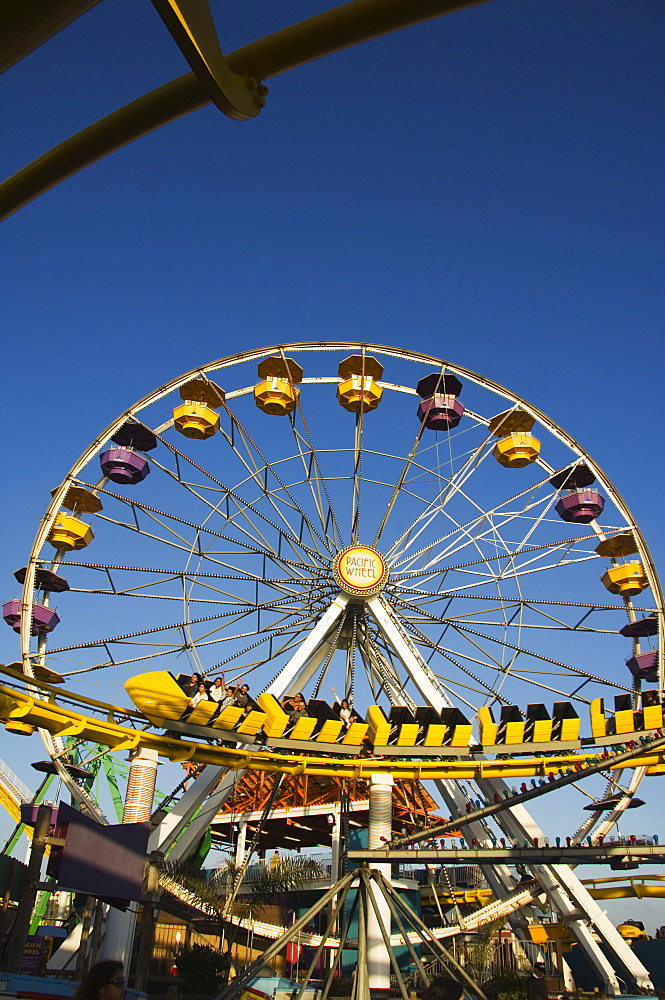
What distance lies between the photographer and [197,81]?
2350mm

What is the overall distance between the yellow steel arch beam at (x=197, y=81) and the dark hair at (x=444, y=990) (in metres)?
3.70

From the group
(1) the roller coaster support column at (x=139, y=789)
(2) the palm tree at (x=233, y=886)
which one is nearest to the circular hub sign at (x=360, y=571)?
(1) the roller coaster support column at (x=139, y=789)

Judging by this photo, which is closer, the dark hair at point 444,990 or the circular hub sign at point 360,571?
the dark hair at point 444,990

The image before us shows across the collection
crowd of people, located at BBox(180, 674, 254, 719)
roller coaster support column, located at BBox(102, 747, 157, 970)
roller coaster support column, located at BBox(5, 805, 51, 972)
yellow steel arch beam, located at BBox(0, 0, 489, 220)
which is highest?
crowd of people, located at BBox(180, 674, 254, 719)

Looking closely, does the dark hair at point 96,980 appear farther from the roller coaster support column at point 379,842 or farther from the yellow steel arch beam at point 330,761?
the roller coaster support column at point 379,842

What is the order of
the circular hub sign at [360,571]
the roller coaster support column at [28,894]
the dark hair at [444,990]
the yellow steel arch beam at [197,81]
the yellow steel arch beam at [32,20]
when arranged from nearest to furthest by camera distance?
the yellow steel arch beam at [32,20] → the yellow steel arch beam at [197,81] → the dark hair at [444,990] → the roller coaster support column at [28,894] → the circular hub sign at [360,571]

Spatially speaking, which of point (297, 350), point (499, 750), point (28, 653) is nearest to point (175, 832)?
point (28, 653)

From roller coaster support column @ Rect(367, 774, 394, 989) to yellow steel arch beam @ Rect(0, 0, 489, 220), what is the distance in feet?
51.9

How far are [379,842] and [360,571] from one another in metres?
7.48

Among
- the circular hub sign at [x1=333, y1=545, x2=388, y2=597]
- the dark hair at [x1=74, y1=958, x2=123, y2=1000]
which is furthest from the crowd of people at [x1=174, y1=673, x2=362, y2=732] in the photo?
the dark hair at [x1=74, y1=958, x2=123, y2=1000]

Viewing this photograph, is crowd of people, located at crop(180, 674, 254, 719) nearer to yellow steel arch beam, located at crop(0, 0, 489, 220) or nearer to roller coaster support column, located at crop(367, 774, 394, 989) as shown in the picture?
roller coaster support column, located at crop(367, 774, 394, 989)

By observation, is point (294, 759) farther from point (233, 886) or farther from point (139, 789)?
point (233, 886)

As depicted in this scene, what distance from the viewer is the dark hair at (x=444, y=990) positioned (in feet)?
11.9

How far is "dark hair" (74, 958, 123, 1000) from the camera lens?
151 inches
